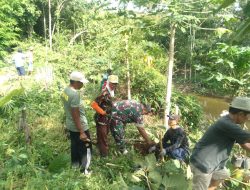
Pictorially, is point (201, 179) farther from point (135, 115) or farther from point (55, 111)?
point (55, 111)

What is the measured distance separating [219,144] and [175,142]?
1.50 m

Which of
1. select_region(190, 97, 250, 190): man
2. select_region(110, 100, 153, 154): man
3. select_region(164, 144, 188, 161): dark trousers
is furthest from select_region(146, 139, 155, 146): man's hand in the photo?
select_region(190, 97, 250, 190): man

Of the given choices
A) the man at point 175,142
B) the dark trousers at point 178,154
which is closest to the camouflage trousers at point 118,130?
the man at point 175,142

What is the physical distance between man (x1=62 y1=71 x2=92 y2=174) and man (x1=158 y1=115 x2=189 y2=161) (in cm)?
109

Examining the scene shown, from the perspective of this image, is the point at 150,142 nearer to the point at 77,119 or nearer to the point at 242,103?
the point at 77,119

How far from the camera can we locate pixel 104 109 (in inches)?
202

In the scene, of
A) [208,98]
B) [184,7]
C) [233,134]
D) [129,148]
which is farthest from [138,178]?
[208,98]

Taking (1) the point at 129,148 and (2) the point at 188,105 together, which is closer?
(1) the point at 129,148

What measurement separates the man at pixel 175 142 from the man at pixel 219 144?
106 centimetres

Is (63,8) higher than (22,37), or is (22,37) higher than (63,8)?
(63,8)

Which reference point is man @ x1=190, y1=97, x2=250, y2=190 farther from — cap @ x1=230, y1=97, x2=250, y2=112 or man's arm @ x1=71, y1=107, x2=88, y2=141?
man's arm @ x1=71, y1=107, x2=88, y2=141

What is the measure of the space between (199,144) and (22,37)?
20.4m

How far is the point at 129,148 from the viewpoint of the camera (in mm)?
5383

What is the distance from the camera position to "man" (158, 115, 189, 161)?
4461mm
